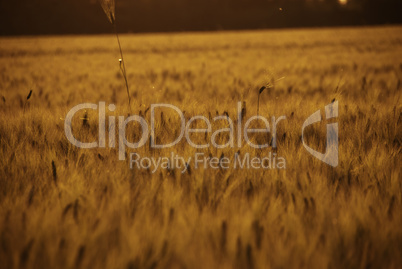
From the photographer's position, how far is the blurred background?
25031 millimetres

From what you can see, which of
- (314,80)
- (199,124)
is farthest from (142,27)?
(199,124)

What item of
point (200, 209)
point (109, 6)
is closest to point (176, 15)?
point (109, 6)

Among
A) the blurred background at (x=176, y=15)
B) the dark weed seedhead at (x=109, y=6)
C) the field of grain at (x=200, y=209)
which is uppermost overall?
the blurred background at (x=176, y=15)

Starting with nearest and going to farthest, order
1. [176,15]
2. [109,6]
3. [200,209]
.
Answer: [200,209] → [109,6] → [176,15]

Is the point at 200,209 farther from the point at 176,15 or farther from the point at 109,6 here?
the point at 176,15

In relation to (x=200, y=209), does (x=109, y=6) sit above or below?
above

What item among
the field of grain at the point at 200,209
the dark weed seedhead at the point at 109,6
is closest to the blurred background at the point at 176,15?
the dark weed seedhead at the point at 109,6

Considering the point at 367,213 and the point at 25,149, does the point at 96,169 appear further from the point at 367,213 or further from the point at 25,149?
the point at 367,213

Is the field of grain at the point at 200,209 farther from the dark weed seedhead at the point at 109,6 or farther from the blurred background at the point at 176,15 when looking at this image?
the blurred background at the point at 176,15

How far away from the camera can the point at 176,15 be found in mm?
28141

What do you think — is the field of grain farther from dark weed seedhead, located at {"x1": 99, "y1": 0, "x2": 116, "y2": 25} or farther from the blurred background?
the blurred background

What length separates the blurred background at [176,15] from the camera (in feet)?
82.1

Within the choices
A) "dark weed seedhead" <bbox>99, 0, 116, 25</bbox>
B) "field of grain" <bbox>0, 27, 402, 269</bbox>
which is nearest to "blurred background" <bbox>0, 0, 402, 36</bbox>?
"dark weed seedhead" <bbox>99, 0, 116, 25</bbox>

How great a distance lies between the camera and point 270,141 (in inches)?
58.1
